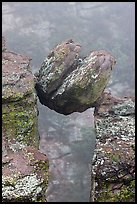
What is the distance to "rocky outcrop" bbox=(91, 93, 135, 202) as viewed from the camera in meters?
8.95

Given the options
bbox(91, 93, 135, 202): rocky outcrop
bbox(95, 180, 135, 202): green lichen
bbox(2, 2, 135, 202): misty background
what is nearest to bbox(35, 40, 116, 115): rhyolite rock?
bbox(91, 93, 135, 202): rocky outcrop

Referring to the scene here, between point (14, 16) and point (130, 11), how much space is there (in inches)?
453

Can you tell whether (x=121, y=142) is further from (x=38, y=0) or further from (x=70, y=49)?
(x=38, y=0)

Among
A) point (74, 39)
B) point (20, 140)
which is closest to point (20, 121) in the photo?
point (20, 140)

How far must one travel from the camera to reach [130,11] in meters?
39.4

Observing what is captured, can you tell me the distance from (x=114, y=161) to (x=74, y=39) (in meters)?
25.6

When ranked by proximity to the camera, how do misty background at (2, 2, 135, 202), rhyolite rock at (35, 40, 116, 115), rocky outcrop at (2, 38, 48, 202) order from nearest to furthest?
1. rocky outcrop at (2, 38, 48, 202)
2. rhyolite rock at (35, 40, 116, 115)
3. misty background at (2, 2, 135, 202)

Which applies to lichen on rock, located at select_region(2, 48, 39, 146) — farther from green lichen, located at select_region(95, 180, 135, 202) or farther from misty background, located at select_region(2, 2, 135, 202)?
misty background, located at select_region(2, 2, 135, 202)

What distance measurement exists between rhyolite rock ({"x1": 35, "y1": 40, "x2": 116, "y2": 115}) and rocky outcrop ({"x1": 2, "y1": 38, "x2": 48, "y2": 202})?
0.61 metres

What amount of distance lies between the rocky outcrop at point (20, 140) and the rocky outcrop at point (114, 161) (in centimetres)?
123

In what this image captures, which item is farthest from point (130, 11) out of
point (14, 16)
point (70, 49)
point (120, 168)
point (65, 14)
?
point (120, 168)

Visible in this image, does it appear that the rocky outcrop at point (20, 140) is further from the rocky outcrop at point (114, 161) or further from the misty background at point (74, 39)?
the misty background at point (74, 39)

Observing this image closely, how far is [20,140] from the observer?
9508 mm

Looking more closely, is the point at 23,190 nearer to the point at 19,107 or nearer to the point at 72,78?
the point at 19,107
